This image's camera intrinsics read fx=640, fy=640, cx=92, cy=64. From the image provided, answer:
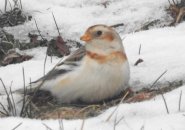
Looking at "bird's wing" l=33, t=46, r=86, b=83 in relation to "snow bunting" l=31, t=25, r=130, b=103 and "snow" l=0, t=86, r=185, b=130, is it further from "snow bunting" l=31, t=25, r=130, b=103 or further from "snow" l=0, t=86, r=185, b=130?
"snow" l=0, t=86, r=185, b=130

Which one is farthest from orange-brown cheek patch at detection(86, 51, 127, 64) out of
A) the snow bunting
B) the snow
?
the snow

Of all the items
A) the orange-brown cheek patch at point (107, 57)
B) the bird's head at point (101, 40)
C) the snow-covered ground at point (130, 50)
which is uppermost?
the bird's head at point (101, 40)

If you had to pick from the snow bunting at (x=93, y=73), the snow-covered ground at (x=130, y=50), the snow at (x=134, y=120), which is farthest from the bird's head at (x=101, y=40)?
the snow at (x=134, y=120)

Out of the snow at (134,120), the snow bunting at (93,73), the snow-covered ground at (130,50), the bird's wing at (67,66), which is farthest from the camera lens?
the bird's wing at (67,66)

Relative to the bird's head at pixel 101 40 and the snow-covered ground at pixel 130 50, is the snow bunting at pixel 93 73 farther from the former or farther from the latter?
the snow-covered ground at pixel 130 50

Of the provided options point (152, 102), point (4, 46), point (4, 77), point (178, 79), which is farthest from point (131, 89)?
point (4, 46)

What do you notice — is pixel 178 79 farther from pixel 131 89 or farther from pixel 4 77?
pixel 4 77
